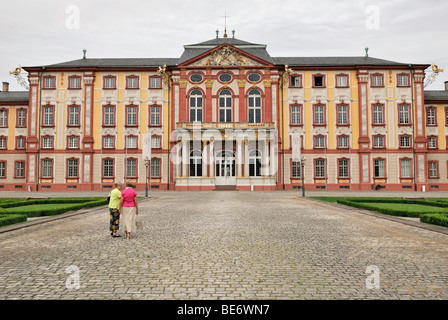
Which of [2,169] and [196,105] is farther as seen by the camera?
[2,169]

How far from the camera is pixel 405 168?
4266 centimetres

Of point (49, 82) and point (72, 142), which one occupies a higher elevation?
point (49, 82)

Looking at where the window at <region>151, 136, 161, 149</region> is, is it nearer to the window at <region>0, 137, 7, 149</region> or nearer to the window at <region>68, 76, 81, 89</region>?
the window at <region>68, 76, 81, 89</region>

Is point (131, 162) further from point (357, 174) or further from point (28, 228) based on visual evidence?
point (28, 228)

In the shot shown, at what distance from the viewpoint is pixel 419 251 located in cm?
822

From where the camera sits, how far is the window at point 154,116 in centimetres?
4391

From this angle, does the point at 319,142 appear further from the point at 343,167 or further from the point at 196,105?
the point at 196,105

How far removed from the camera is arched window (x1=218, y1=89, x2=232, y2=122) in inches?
1703

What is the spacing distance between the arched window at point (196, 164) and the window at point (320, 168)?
14.9 meters

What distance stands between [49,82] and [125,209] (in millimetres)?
40817

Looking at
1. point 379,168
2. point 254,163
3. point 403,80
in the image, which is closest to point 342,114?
point 379,168

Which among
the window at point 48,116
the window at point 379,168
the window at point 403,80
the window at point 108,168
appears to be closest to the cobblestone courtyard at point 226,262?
the window at point 108,168
